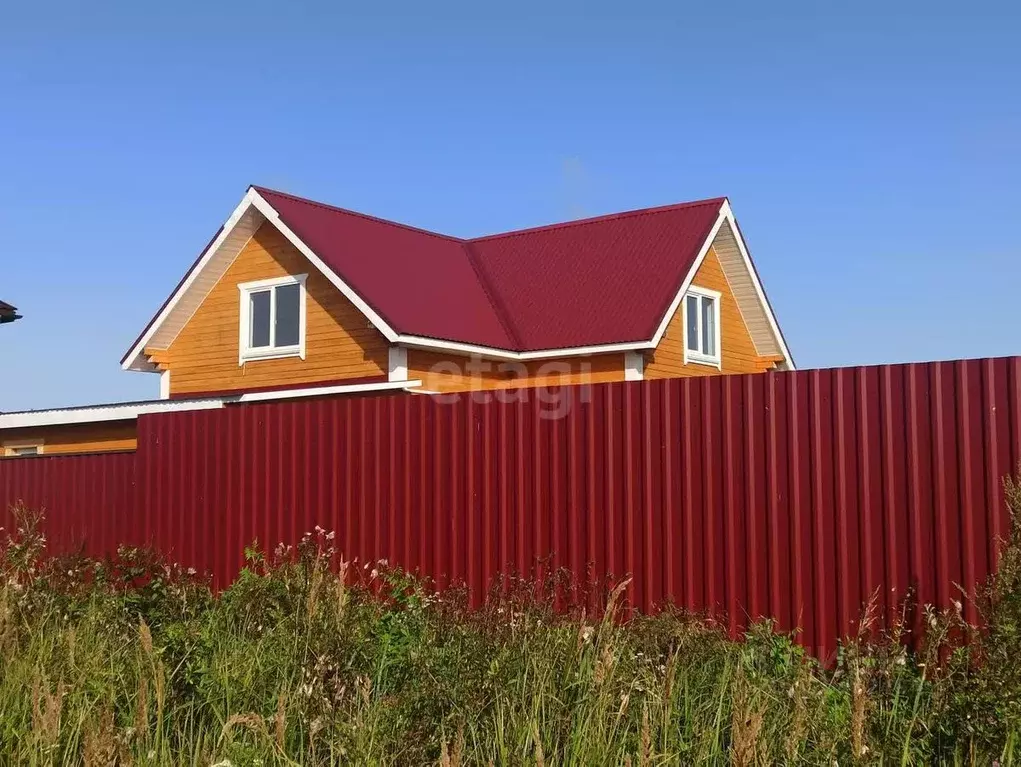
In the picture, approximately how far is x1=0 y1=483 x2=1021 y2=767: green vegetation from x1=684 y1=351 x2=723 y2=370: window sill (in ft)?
42.8

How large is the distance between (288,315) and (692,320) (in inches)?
288

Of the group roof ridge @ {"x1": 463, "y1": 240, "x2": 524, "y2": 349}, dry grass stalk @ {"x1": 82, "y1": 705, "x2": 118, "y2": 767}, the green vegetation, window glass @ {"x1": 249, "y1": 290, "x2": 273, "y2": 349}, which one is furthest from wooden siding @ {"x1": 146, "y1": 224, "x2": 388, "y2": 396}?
dry grass stalk @ {"x1": 82, "y1": 705, "x2": 118, "y2": 767}

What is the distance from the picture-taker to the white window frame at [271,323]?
1858 cm

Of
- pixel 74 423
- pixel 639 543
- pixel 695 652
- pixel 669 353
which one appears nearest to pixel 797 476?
pixel 639 543

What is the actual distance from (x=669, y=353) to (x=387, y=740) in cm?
1566

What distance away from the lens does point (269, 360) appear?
19.1 metres

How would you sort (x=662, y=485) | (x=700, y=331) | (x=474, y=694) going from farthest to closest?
(x=700, y=331)
(x=662, y=485)
(x=474, y=694)

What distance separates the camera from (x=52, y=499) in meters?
12.3

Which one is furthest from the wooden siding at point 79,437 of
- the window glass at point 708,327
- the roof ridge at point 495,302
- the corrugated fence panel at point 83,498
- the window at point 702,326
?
the window glass at point 708,327

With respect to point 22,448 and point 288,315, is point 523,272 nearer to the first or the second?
point 288,315

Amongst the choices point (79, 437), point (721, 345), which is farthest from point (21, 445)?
point (721, 345)

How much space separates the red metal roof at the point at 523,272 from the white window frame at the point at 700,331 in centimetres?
102

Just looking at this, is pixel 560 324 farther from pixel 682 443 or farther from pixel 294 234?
pixel 682 443

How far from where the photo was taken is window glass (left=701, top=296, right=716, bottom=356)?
20562mm
